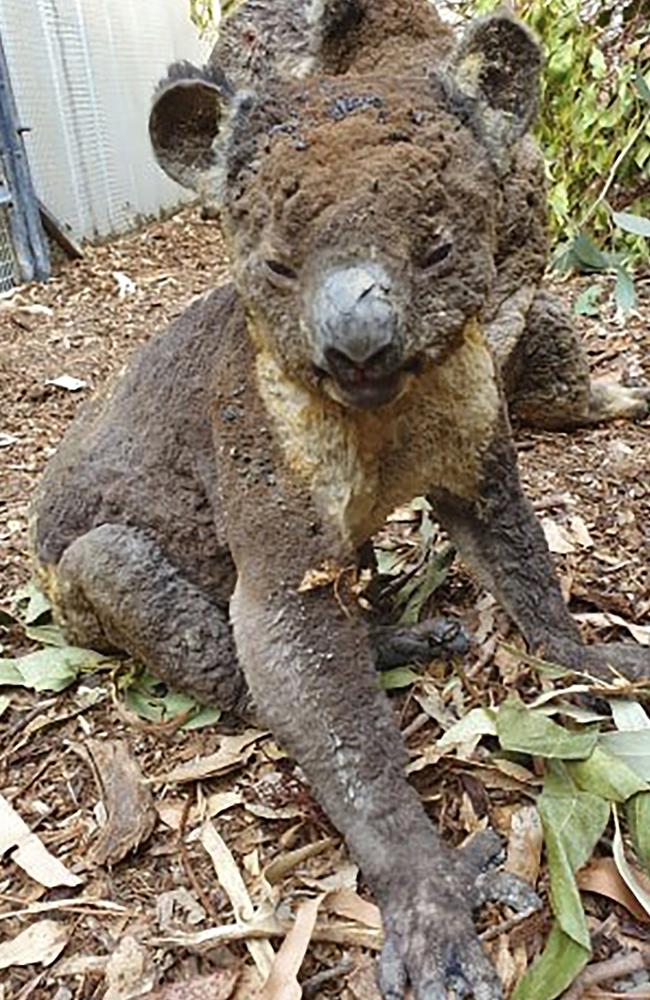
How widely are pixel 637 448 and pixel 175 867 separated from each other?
148 cm

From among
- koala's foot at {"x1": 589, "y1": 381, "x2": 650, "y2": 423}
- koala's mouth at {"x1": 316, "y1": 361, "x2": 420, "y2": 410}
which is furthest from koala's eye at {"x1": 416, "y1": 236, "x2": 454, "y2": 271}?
A: koala's foot at {"x1": 589, "y1": 381, "x2": 650, "y2": 423}

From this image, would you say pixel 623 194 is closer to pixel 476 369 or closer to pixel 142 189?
pixel 476 369

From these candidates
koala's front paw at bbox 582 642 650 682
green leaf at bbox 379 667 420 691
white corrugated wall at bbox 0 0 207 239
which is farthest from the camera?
white corrugated wall at bbox 0 0 207 239

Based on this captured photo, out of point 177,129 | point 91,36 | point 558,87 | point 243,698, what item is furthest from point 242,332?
point 91,36

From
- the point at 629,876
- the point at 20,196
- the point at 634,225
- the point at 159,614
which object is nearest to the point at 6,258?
the point at 20,196

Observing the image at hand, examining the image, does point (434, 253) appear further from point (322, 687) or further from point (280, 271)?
point (322, 687)

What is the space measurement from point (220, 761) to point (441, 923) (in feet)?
1.72

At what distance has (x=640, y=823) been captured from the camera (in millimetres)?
1449

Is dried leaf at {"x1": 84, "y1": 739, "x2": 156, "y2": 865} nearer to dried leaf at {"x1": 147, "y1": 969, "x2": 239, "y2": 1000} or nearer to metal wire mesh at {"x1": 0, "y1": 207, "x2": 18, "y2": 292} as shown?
dried leaf at {"x1": 147, "y1": 969, "x2": 239, "y2": 1000}

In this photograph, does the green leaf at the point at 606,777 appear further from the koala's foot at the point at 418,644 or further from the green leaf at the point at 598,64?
the green leaf at the point at 598,64

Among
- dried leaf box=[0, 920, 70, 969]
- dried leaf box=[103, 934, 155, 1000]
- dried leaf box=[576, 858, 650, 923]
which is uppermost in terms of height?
dried leaf box=[576, 858, 650, 923]

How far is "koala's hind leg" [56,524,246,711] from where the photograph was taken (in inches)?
71.7

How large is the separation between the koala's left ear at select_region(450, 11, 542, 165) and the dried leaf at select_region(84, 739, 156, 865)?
3.39ft

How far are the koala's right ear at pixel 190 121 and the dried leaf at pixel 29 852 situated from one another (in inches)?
37.7
